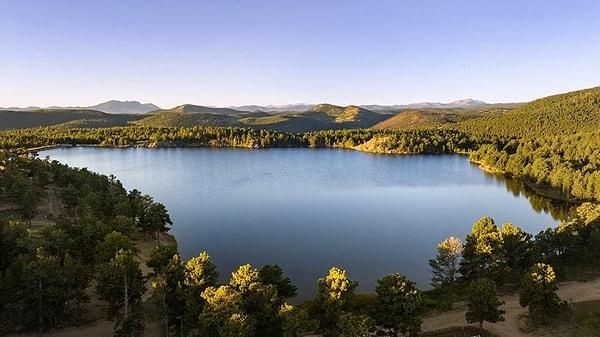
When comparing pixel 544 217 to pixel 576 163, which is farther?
pixel 576 163

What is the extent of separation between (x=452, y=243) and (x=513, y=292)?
12.0 meters

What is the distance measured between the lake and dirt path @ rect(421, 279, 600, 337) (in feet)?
36.3

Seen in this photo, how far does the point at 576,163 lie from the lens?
12469cm

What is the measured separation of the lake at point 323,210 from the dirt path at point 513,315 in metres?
11.1

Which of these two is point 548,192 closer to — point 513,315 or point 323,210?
point 323,210

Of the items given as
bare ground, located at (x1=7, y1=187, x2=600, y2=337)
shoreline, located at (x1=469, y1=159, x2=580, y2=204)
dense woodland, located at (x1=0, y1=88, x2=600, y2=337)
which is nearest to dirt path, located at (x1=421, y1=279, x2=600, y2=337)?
bare ground, located at (x1=7, y1=187, x2=600, y2=337)

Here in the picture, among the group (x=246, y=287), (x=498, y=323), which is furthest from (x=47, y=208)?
(x=498, y=323)

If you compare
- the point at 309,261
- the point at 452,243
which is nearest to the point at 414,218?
the point at 309,261

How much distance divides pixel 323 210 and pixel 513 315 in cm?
5684

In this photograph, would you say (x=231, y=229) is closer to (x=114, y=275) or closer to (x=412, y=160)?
(x=114, y=275)

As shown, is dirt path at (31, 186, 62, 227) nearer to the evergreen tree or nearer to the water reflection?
the evergreen tree

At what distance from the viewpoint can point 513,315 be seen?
43.7 meters

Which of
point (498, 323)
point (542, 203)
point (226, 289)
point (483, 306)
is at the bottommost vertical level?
point (498, 323)

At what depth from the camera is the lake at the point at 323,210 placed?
2539 inches
